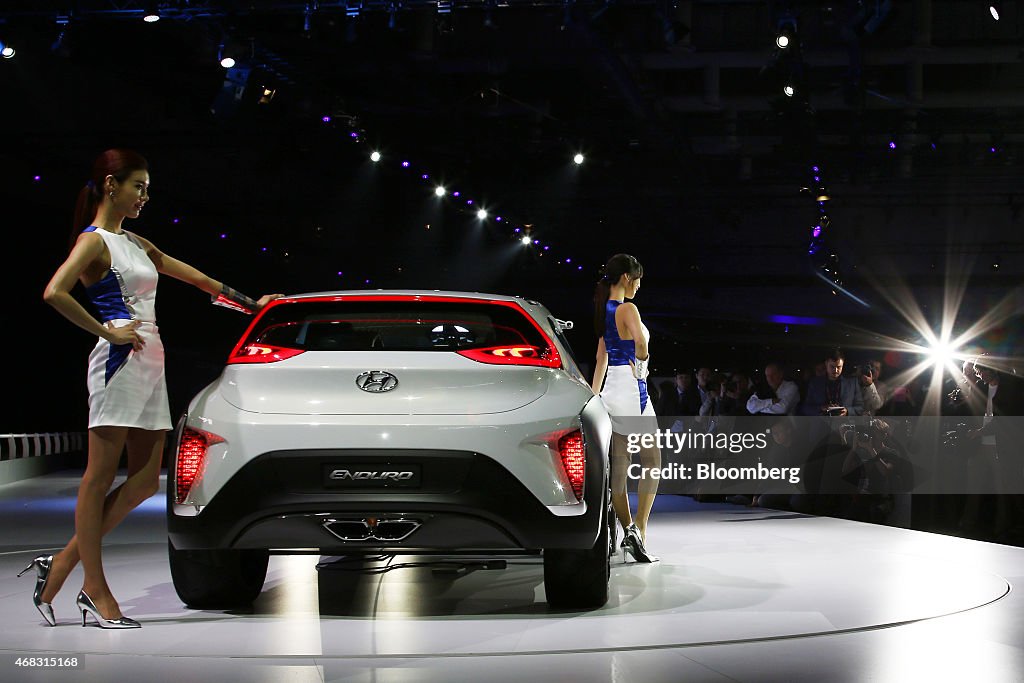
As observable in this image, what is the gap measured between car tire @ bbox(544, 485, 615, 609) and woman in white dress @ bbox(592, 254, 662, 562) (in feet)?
5.34

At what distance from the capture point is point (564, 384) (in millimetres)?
4793

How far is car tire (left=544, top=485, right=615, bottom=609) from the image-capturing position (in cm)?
506

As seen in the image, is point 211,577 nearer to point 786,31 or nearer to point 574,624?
point 574,624

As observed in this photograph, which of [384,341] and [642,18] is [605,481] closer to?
[384,341]

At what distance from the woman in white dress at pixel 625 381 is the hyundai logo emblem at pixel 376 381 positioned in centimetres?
239

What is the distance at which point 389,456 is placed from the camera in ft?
14.8

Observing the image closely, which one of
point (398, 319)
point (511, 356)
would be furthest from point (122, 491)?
point (511, 356)

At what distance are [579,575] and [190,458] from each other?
161cm

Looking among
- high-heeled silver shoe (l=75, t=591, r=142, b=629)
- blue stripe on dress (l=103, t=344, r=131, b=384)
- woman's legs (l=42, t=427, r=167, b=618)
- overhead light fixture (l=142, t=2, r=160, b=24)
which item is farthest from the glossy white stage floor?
overhead light fixture (l=142, t=2, r=160, b=24)

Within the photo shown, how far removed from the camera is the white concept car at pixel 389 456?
4508 millimetres

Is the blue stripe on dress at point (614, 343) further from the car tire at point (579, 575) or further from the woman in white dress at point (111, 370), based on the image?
the woman in white dress at point (111, 370)

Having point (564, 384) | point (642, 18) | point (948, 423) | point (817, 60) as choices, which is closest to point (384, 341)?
point (564, 384)

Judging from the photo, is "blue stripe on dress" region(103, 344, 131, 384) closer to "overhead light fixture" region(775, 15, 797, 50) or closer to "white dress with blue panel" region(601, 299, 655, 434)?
"white dress with blue panel" region(601, 299, 655, 434)

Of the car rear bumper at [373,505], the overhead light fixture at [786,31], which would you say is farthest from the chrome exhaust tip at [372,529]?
the overhead light fixture at [786,31]
